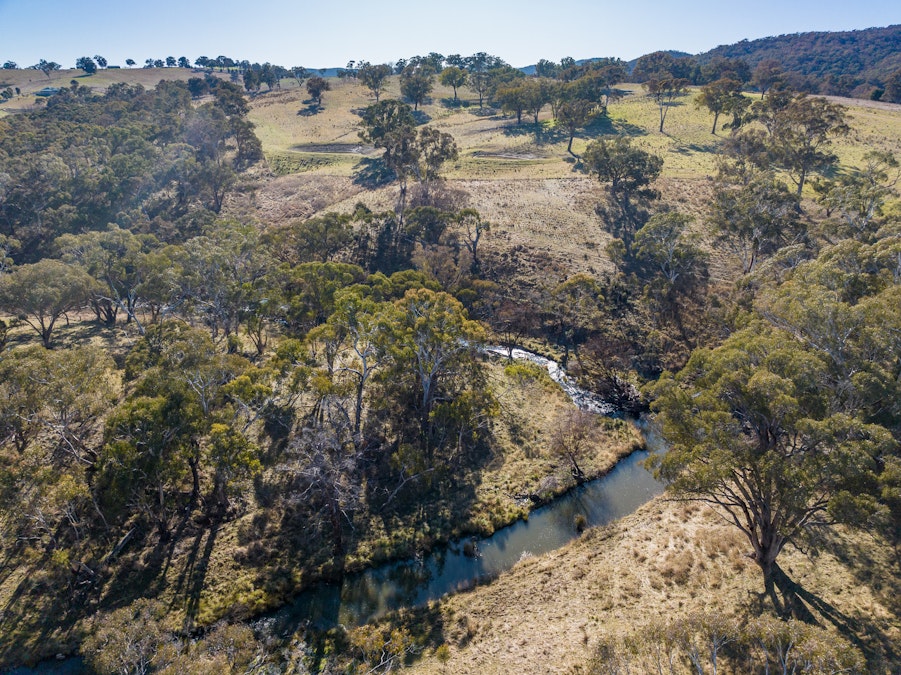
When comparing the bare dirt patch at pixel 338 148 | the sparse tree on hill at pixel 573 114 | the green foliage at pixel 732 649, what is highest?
the sparse tree on hill at pixel 573 114

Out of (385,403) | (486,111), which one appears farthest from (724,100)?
(385,403)

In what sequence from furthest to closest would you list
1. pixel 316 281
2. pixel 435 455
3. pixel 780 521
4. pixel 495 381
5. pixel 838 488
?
pixel 316 281 < pixel 495 381 < pixel 435 455 < pixel 780 521 < pixel 838 488

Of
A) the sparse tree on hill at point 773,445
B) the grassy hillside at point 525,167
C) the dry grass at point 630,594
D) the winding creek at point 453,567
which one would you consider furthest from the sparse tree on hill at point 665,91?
the dry grass at point 630,594

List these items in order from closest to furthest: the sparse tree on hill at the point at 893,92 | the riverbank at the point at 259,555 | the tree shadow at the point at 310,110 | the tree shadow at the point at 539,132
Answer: the riverbank at the point at 259,555, the tree shadow at the point at 539,132, the sparse tree on hill at the point at 893,92, the tree shadow at the point at 310,110

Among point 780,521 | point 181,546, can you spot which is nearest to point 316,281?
point 181,546

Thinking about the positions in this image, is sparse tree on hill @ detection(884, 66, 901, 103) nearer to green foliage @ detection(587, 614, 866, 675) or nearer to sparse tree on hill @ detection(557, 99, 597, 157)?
sparse tree on hill @ detection(557, 99, 597, 157)

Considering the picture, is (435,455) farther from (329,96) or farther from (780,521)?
(329,96)

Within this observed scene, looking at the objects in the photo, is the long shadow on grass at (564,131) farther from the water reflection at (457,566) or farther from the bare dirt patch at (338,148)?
the water reflection at (457,566)
